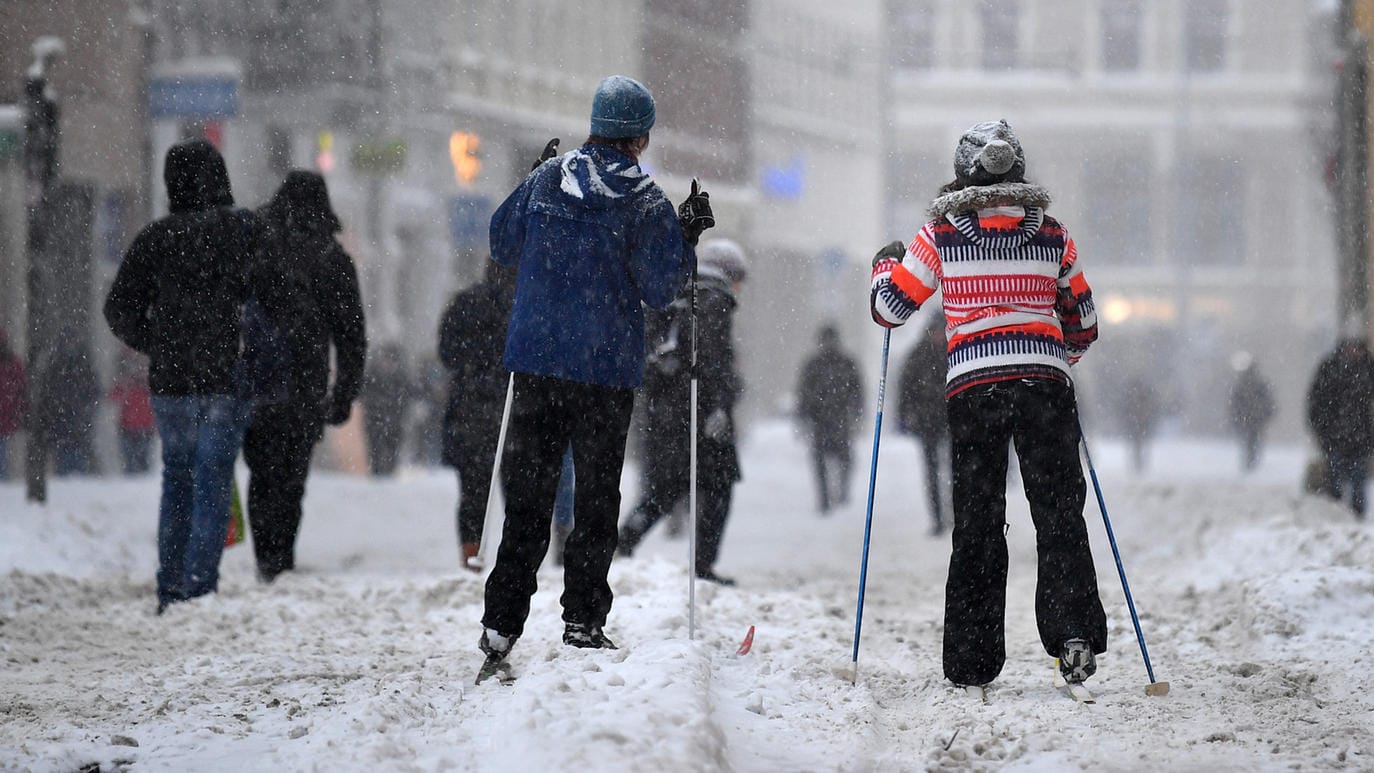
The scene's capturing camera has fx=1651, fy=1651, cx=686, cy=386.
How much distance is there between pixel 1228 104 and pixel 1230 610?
1658 inches

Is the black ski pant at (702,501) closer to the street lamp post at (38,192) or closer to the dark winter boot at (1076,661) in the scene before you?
the dark winter boot at (1076,661)

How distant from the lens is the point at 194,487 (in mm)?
→ 7191

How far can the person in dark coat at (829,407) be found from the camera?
15.8 m

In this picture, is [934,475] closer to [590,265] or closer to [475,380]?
[475,380]

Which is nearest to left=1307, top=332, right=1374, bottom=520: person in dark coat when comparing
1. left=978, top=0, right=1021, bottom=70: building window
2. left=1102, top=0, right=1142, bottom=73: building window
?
left=978, top=0, right=1021, bottom=70: building window

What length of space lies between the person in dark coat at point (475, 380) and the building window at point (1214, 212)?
1604 inches

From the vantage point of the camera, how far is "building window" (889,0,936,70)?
47094 mm

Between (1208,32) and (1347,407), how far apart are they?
3729cm

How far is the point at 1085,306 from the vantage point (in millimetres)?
5398

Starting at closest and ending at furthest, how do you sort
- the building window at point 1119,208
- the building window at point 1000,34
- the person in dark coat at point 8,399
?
1. the person in dark coat at point 8,399
2. the building window at point 1119,208
3. the building window at point 1000,34

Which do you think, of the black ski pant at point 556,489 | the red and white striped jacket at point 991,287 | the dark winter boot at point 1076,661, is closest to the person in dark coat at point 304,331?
the black ski pant at point 556,489

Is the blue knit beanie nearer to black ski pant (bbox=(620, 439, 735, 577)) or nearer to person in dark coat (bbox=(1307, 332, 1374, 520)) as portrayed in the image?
black ski pant (bbox=(620, 439, 735, 577))

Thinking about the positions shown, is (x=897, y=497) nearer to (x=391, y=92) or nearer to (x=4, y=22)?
(x=4, y=22)

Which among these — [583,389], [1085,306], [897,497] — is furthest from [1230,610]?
[897,497]
